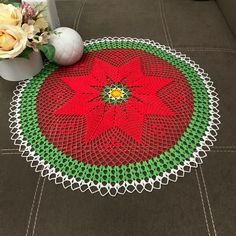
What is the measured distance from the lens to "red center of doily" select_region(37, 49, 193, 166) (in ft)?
2.16

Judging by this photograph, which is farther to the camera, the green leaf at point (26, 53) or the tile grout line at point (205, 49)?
the tile grout line at point (205, 49)

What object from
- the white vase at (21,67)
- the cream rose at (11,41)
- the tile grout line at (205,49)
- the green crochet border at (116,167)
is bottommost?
the green crochet border at (116,167)

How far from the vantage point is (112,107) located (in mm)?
735

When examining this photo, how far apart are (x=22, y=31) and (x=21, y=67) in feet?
0.41

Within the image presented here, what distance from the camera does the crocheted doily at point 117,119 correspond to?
62cm

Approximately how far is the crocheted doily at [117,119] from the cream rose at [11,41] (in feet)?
0.44

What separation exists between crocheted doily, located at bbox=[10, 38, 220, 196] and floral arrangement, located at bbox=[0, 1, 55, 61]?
0.35 ft

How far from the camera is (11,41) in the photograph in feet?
2.27

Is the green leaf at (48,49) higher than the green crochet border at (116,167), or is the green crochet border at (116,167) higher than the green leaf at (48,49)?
the green leaf at (48,49)

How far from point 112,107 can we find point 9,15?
35 centimetres

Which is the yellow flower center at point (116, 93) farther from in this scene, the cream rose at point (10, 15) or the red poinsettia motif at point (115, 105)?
the cream rose at point (10, 15)

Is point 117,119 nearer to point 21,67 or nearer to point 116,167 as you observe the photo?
point 116,167

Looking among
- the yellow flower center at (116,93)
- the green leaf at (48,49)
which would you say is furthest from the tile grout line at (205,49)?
the green leaf at (48,49)

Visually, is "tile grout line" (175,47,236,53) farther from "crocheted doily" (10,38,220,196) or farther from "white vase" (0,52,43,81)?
"white vase" (0,52,43,81)
